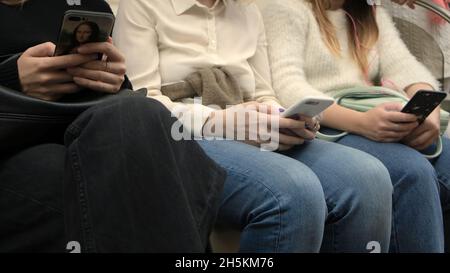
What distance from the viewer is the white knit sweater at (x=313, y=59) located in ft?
4.49

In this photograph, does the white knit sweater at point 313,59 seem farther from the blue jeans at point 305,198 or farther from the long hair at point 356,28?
the blue jeans at point 305,198

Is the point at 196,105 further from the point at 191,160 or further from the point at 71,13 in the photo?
the point at 71,13

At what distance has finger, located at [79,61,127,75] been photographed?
3.15 ft

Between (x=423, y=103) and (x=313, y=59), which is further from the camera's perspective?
(x=313, y=59)

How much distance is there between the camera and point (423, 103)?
1181 mm

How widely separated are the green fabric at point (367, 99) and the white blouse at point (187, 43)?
17cm

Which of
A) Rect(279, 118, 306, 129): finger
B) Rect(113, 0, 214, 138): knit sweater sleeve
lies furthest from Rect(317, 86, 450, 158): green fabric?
Rect(113, 0, 214, 138): knit sweater sleeve

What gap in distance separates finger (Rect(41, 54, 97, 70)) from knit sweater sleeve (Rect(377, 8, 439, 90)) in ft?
2.93

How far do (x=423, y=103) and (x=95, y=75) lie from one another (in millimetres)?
704

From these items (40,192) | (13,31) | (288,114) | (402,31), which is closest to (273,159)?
(288,114)

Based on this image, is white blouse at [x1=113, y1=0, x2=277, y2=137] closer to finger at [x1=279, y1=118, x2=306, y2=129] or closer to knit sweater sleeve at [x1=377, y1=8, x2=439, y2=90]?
finger at [x1=279, y1=118, x2=306, y2=129]

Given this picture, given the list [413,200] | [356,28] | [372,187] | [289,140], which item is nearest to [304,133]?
[289,140]

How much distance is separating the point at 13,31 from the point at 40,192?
1.19 feet

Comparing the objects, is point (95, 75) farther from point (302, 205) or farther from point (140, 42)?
point (302, 205)
